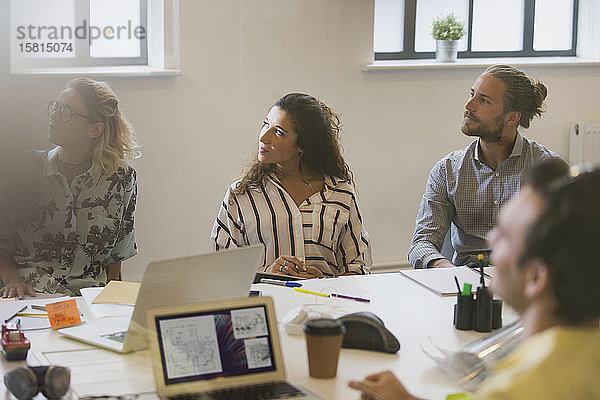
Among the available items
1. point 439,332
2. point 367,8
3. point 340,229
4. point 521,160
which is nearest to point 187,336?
point 439,332

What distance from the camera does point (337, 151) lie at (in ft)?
7.32

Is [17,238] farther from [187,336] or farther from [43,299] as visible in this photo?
[187,336]

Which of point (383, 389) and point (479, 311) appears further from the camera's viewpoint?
point (479, 311)

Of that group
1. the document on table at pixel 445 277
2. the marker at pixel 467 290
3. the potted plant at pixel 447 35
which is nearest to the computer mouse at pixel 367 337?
the marker at pixel 467 290

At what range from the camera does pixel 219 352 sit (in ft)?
4.39

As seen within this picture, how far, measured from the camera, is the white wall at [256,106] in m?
1.80

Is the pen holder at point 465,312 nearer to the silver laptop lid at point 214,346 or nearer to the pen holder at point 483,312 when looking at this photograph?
the pen holder at point 483,312

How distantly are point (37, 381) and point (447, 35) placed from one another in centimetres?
162

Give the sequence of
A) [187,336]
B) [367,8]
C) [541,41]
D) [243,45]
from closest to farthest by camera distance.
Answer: [187,336]
[243,45]
[367,8]
[541,41]

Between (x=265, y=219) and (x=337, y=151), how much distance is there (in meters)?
0.29

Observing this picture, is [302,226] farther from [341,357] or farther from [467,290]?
[341,357]

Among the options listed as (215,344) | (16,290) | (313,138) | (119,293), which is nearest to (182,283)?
(215,344)

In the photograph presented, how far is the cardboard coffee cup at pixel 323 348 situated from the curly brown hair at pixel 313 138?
81 centimetres

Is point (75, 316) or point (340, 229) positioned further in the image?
point (340, 229)
